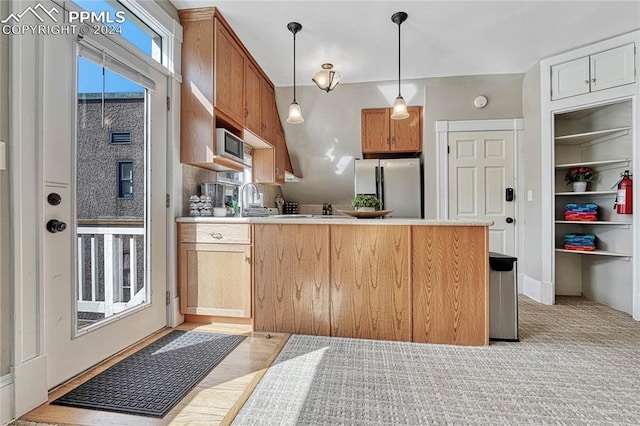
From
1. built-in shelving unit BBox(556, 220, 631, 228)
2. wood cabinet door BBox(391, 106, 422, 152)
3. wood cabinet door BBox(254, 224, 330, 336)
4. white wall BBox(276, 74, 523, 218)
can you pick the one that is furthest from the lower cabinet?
built-in shelving unit BBox(556, 220, 631, 228)

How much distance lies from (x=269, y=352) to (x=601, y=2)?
360 cm

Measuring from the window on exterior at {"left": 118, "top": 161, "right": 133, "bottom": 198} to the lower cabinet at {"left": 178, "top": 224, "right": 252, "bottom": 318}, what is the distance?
51cm

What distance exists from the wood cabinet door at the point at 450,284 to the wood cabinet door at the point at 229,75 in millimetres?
1914

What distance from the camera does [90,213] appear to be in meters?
1.92

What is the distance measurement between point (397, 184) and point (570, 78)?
2.08 meters

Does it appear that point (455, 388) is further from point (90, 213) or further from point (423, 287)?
point (90, 213)

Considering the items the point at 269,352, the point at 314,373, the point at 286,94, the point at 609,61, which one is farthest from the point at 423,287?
the point at 286,94

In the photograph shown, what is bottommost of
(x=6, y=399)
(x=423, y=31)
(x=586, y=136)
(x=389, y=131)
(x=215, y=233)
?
(x=6, y=399)

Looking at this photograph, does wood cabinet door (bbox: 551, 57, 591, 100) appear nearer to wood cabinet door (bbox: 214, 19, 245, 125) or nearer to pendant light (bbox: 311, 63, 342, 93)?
pendant light (bbox: 311, 63, 342, 93)

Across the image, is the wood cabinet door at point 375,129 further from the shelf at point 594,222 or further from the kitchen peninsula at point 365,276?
the kitchen peninsula at point 365,276

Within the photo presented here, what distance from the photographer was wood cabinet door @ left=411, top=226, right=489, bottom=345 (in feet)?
7.07

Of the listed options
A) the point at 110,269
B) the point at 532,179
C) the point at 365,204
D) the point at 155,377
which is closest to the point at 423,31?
the point at 365,204

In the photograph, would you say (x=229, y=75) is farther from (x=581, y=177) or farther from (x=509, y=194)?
(x=581, y=177)

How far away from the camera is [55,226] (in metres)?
1.62
